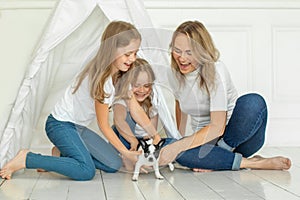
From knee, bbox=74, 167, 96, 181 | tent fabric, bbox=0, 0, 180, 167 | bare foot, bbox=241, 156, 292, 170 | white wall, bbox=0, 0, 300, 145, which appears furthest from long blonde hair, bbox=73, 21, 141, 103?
white wall, bbox=0, 0, 300, 145

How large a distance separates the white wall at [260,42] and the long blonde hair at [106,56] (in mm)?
729

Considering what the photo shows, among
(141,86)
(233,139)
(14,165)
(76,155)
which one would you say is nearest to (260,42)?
(233,139)

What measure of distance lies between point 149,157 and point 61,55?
1.95 feet

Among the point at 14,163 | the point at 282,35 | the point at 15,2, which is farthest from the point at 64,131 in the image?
the point at 282,35

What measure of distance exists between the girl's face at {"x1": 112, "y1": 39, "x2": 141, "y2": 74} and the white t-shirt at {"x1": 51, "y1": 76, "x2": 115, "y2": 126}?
0.13 meters

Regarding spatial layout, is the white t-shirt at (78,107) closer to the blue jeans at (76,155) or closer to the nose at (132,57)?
the blue jeans at (76,155)

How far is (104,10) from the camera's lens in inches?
84.7

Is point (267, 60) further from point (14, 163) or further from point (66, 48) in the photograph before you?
point (14, 163)

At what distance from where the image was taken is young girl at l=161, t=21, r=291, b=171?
1.86 m

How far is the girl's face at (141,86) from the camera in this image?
1.77m

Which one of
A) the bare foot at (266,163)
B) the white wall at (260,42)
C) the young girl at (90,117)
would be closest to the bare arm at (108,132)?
the young girl at (90,117)

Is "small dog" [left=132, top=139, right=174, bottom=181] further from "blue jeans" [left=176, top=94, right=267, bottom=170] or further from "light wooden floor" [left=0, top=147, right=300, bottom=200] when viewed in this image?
"blue jeans" [left=176, top=94, right=267, bottom=170]

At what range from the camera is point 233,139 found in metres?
2.00

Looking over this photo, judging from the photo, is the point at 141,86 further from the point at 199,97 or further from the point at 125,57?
the point at 199,97
